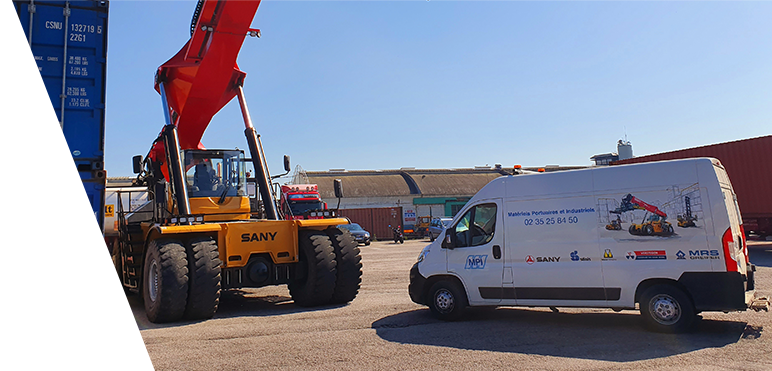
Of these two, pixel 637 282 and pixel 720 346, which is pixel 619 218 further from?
pixel 720 346

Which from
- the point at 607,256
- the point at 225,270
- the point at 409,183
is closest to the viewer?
the point at 607,256

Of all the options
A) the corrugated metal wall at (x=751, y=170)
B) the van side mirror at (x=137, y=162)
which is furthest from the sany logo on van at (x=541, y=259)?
the corrugated metal wall at (x=751, y=170)

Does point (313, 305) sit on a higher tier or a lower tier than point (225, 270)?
lower

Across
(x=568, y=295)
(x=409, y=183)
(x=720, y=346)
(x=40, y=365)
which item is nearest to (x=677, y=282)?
(x=720, y=346)

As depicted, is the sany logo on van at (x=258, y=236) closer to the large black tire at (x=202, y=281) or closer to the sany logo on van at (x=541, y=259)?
the large black tire at (x=202, y=281)

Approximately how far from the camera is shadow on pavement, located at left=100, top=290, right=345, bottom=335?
8.73 m

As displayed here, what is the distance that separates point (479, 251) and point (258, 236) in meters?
4.14

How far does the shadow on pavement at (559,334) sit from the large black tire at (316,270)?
5.81ft

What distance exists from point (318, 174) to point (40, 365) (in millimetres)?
47607

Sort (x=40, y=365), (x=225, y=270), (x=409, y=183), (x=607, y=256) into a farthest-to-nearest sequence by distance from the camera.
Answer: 1. (x=409, y=183)
2. (x=225, y=270)
3. (x=607, y=256)
4. (x=40, y=365)

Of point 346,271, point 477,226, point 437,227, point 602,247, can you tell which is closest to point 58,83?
point 346,271

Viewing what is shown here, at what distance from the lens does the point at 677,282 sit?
6715 mm

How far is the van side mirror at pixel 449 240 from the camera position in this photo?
27.3ft

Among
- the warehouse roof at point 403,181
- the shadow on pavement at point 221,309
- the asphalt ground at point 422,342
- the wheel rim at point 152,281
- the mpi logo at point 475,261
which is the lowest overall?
the asphalt ground at point 422,342
